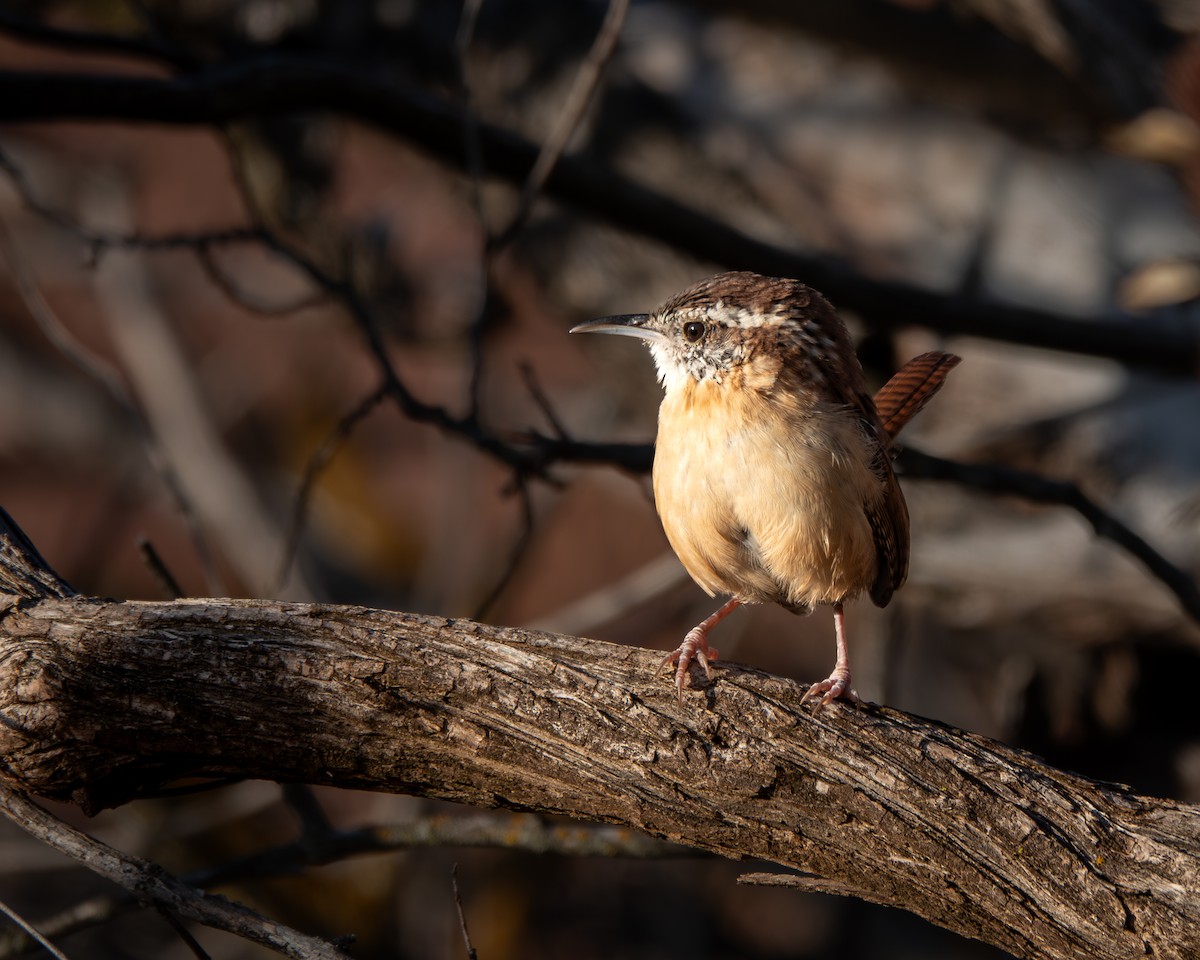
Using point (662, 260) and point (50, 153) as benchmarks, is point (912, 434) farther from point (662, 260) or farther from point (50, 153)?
point (50, 153)

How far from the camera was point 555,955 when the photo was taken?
7.36 m

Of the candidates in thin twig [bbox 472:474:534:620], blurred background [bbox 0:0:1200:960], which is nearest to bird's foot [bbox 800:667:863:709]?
blurred background [bbox 0:0:1200:960]

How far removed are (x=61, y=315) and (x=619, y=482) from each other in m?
8.60

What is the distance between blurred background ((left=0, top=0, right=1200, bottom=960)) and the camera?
428cm

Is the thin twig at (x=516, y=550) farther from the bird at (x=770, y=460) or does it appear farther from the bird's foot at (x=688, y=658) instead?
the bird's foot at (x=688, y=658)

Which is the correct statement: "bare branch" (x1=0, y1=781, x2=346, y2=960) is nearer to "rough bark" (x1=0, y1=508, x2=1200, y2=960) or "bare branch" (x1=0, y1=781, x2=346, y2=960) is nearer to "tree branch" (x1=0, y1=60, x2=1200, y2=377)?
"rough bark" (x1=0, y1=508, x2=1200, y2=960)

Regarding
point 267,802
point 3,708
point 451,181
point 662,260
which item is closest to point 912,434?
point 662,260

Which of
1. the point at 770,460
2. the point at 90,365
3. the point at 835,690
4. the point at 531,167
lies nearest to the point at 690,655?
the point at 835,690

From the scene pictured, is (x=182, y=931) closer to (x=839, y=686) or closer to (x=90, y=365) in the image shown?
(x=839, y=686)

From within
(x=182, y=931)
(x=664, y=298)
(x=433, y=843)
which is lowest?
(x=182, y=931)

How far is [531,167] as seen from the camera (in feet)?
14.8

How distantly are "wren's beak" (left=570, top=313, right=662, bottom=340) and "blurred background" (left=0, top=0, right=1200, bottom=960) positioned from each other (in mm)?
425

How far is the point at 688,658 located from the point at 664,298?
12.4 feet

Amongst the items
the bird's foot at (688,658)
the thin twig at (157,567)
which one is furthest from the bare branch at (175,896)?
the thin twig at (157,567)
